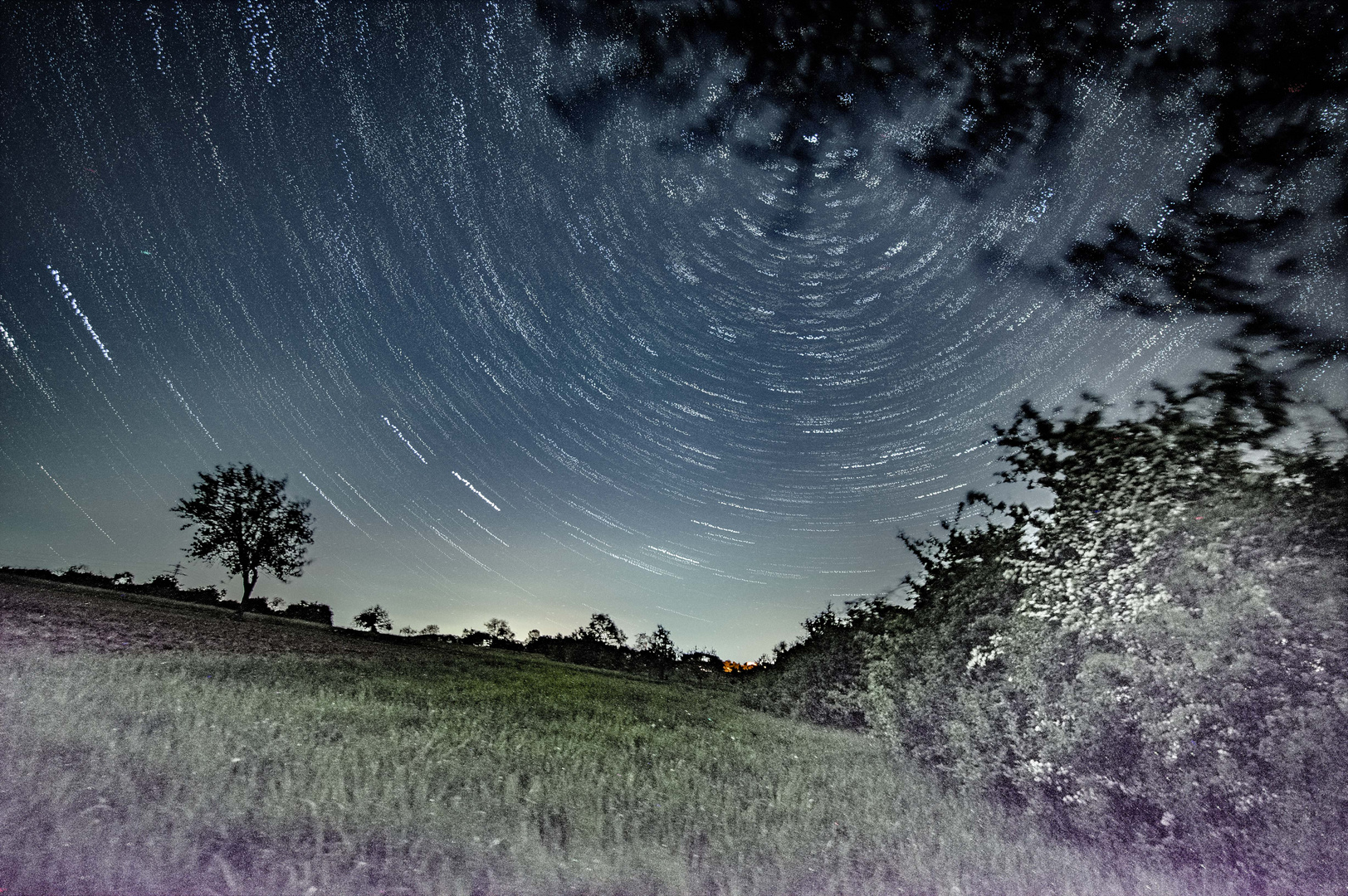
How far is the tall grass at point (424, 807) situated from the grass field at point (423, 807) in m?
0.03

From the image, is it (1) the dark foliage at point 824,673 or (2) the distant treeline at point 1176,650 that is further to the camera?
(1) the dark foliage at point 824,673

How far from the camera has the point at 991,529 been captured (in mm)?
15469

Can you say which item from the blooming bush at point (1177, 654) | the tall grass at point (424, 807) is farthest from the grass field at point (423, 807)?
the blooming bush at point (1177, 654)

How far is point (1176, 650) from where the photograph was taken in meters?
10.3

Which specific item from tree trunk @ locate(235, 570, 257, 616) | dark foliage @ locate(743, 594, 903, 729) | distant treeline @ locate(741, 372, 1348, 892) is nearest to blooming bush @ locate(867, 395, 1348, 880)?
distant treeline @ locate(741, 372, 1348, 892)

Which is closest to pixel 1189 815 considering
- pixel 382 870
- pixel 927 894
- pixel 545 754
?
pixel 927 894

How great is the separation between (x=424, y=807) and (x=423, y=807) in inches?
0.4

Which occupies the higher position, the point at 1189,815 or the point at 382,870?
the point at 1189,815

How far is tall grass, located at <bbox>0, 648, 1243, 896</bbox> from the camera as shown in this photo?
5609 mm

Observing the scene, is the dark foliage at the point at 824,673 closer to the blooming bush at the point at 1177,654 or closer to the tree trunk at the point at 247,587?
the blooming bush at the point at 1177,654

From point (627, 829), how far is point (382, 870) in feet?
9.92

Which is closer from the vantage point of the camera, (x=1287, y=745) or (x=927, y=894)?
(x=927, y=894)

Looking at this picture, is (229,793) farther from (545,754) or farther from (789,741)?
(789,741)

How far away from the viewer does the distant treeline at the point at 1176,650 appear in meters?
9.37
